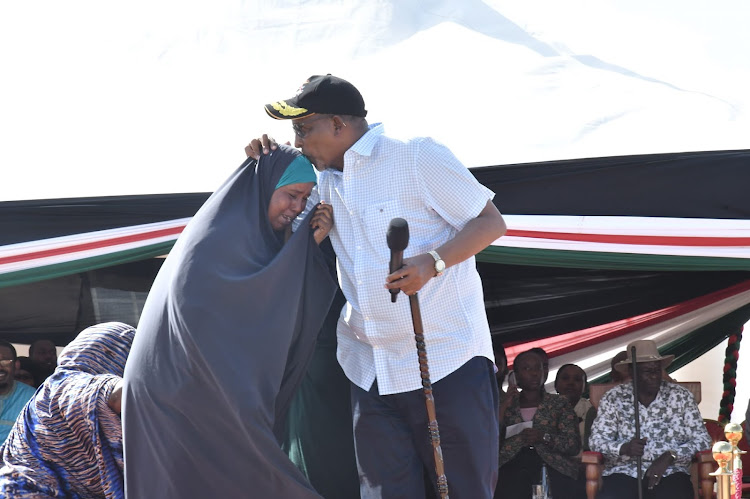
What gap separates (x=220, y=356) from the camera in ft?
10.4

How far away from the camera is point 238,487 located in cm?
320

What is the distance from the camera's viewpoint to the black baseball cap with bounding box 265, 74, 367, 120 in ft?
11.0

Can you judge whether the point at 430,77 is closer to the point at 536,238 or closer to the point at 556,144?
the point at 556,144

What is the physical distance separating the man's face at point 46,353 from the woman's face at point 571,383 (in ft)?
10.8

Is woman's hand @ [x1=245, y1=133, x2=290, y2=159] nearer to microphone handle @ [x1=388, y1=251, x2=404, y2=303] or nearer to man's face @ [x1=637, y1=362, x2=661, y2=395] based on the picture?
microphone handle @ [x1=388, y1=251, x2=404, y2=303]

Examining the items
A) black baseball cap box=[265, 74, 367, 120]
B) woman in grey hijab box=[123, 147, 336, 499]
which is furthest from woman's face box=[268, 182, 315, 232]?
black baseball cap box=[265, 74, 367, 120]

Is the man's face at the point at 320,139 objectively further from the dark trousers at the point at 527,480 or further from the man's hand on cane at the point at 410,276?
the dark trousers at the point at 527,480

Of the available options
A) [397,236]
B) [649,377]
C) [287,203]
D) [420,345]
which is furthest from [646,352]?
[397,236]

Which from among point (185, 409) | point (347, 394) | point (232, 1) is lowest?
point (347, 394)

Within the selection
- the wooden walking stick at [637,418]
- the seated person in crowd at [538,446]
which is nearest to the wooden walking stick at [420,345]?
the wooden walking stick at [637,418]

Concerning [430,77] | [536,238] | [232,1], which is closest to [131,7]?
[232,1]

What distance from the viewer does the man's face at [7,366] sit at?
6.42 m

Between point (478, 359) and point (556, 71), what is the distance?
10.5 feet

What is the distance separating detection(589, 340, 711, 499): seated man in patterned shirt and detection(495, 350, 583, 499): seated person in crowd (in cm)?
23
